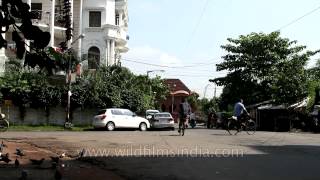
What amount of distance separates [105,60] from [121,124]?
16.5 meters

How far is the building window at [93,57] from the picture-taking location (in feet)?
163

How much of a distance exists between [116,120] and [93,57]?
16.1 meters

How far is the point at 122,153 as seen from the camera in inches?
602

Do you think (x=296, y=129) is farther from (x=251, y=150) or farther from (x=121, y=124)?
(x=251, y=150)

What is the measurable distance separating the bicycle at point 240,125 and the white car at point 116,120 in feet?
34.5

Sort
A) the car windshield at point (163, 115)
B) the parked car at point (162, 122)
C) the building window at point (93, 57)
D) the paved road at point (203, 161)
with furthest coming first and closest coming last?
1. the building window at point (93, 57)
2. the car windshield at point (163, 115)
3. the parked car at point (162, 122)
4. the paved road at point (203, 161)

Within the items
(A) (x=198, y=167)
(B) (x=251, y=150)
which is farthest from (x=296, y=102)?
(A) (x=198, y=167)

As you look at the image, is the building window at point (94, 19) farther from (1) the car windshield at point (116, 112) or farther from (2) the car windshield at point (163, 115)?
(1) the car windshield at point (116, 112)

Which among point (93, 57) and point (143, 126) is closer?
point (143, 126)

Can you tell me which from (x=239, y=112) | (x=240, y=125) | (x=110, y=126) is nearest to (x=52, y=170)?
(x=240, y=125)

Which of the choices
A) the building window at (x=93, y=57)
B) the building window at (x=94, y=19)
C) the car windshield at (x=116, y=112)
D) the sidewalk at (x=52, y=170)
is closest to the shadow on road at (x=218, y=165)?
the sidewalk at (x=52, y=170)

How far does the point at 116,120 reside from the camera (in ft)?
121

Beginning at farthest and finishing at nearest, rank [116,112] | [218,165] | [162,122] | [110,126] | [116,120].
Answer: [162,122]
[116,112]
[116,120]
[110,126]
[218,165]

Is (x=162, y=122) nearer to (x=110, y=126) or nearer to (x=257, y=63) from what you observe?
(x=110, y=126)
